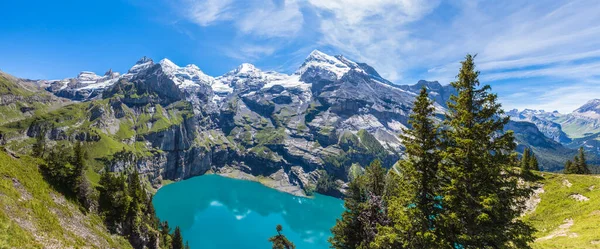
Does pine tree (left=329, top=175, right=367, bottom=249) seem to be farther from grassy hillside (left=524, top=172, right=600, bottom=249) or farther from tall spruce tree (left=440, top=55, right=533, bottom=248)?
grassy hillside (left=524, top=172, right=600, bottom=249)

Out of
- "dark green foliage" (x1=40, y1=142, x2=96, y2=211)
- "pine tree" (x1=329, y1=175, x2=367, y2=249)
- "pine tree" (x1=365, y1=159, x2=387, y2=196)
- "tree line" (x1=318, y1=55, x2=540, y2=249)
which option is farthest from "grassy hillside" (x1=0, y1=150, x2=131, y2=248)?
"pine tree" (x1=365, y1=159, x2=387, y2=196)

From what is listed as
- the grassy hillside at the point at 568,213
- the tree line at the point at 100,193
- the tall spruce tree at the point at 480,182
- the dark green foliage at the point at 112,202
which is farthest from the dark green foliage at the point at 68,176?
the grassy hillside at the point at 568,213

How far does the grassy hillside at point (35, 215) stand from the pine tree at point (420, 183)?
26.0m

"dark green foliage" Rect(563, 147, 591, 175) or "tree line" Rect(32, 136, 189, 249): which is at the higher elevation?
"dark green foliage" Rect(563, 147, 591, 175)

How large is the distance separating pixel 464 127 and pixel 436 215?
6176mm

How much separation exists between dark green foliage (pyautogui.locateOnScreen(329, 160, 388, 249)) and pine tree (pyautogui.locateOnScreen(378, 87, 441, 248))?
542cm

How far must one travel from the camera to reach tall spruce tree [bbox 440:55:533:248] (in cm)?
1586

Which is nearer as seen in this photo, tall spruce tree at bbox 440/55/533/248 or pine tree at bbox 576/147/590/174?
tall spruce tree at bbox 440/55/533/248

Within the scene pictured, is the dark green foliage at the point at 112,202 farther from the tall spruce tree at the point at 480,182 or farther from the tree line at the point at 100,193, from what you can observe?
the tall spruce tree at the point at 480,182

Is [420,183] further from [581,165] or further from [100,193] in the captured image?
[581,165]

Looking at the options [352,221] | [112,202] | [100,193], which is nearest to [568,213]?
[352,221]

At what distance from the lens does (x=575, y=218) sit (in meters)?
33.3

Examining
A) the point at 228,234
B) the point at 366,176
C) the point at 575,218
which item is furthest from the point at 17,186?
the point at 228,234

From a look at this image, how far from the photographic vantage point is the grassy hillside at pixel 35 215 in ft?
71.8
